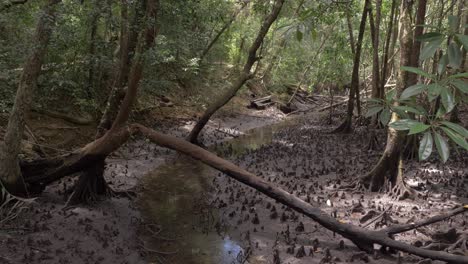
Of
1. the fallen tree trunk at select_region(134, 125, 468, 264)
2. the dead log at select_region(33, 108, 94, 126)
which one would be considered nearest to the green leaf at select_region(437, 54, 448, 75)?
the fallen tree trunk at select_region(134, 125, 468, 264)

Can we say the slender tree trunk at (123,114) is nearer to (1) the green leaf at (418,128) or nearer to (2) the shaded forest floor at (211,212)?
(2) the shaded forest floor at (211,212)

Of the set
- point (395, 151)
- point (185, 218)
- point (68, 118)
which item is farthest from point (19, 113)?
point (395, 151)

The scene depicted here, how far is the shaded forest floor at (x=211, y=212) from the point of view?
5.93 m

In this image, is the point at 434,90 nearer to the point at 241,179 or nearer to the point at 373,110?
the point at 373,110

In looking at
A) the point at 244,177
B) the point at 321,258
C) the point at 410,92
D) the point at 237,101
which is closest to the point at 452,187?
the point at 321,258

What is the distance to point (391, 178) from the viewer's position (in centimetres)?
819

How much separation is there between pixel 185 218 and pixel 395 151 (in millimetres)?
4363

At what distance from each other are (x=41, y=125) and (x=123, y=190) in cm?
382

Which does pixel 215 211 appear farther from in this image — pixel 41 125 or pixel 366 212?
pixel 41 125

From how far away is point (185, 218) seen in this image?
25.4 ft

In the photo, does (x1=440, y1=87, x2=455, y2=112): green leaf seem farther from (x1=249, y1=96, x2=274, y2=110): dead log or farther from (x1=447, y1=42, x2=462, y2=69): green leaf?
(x1=249, y1=96, x2=274, y2=110): dead log

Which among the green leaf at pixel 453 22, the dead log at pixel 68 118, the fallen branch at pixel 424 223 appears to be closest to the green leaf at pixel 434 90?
the green leaf at pixel 453 22

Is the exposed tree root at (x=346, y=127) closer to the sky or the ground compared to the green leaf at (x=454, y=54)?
closer to the ground

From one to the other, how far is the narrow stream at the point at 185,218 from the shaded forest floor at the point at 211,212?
0.02m
